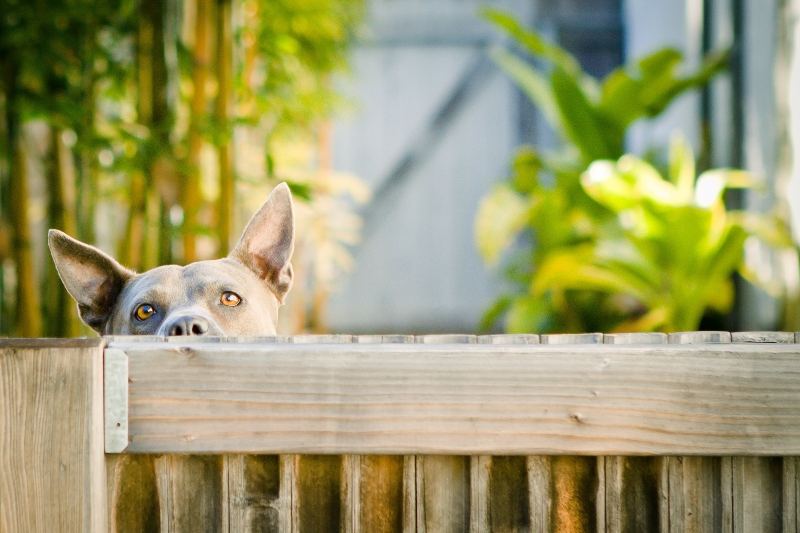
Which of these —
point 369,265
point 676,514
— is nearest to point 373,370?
point 676,514

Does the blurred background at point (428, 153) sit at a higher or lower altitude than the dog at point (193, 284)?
higher

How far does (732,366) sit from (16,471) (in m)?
0.92

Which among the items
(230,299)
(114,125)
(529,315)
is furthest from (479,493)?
(529,315)

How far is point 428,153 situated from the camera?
8.02 m

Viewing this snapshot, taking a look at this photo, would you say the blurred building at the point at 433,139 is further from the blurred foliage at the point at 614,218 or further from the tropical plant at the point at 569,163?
the tropical plant at the point at 569,163

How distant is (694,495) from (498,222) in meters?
3.76

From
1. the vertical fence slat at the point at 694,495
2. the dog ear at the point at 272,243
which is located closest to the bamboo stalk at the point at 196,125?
the dog ear at the point at 272,243

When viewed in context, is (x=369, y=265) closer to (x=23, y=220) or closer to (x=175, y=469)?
(x=23, y=220)

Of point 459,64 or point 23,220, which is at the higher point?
point 459,64

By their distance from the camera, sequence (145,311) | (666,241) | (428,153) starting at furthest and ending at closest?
(428,153), (666,241), (145,311)

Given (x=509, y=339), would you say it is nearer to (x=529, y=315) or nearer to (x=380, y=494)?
(x=380, y=494)

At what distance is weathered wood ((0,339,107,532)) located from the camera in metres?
1.06

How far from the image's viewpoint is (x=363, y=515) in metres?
1.12

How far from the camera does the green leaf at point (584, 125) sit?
4480 mm
